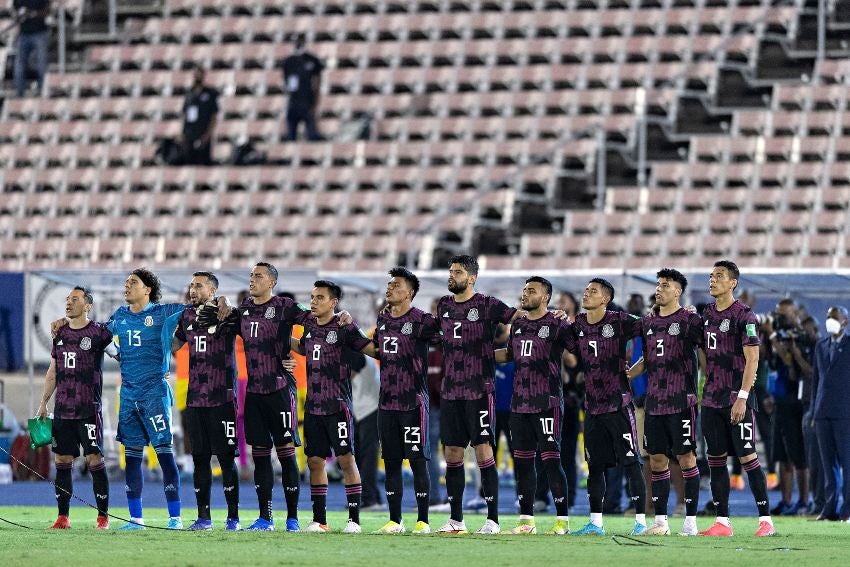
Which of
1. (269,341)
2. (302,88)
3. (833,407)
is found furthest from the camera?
(302,88)

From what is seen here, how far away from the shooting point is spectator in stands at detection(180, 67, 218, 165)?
31.1 m

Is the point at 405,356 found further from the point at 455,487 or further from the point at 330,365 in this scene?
the point at 455,487

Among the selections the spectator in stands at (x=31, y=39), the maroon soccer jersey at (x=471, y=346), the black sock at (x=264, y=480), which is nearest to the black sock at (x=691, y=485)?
the maroon soccer jersey at (x=471, y=346)

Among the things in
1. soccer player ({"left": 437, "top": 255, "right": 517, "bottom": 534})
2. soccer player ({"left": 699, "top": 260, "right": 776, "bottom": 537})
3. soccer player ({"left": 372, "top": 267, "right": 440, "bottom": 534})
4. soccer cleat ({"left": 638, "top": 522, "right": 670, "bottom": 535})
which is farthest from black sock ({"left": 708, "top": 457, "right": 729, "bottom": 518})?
soccer player ({"left": 372, "top": 267, "right": 440, "bottom": 534})

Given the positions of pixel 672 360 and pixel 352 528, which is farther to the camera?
pixel 352 528

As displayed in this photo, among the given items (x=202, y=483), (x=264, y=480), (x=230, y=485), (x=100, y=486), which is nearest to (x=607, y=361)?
(x=264, y=480)

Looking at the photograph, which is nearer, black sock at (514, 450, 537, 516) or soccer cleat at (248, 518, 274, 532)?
black sock at (514, 450, 537, 516)

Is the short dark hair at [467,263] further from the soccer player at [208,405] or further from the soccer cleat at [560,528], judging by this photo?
the soccer cleat at [560,528]

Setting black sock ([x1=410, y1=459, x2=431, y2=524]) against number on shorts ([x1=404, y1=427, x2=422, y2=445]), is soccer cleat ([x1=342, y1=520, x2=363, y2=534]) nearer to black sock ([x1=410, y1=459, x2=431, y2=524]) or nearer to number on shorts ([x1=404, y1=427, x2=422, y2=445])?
black sock ([x1=410, y1=459, x2=431, y2=524])

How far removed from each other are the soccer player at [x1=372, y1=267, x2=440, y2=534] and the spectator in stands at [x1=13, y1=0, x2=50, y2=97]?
2014cm

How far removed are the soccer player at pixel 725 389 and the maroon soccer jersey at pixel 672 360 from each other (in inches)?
4.9

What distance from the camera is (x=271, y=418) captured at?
15.2m

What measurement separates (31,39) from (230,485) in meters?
20.5

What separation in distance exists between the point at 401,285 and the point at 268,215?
16.2 metres
